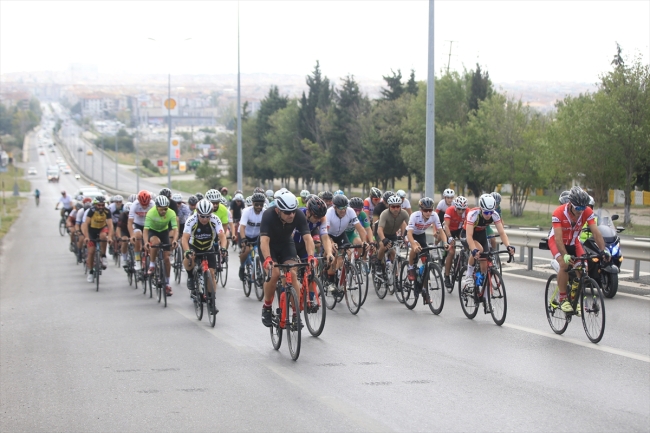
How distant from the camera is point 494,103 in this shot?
49.7m

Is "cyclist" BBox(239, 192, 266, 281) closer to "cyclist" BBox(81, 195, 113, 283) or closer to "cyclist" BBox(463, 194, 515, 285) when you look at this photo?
"cyclist" BBox(81, 195, 113, 283)

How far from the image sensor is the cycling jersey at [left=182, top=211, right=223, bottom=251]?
40.9ft

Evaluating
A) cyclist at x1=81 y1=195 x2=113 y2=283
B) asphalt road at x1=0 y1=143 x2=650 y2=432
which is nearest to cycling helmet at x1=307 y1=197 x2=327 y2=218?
asphalt road at x1=0 y1=143 x2=650 y2=432

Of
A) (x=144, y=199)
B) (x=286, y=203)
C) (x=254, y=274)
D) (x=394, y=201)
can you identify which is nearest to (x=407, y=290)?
(x=394, y=201)

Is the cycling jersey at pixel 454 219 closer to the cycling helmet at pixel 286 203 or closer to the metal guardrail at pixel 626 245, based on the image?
the metal guardrail at pixel 626 245

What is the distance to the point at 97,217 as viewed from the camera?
1827 centimetres

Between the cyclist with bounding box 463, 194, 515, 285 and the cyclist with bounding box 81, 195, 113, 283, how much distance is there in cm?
908

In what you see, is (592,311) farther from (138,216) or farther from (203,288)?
(138,216)

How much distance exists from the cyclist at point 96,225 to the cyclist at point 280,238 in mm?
8980

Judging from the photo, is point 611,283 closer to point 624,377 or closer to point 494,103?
point 624,377

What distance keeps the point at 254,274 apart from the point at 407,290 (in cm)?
317

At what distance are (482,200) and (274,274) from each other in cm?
352

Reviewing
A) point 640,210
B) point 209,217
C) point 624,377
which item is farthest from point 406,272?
point 640,210

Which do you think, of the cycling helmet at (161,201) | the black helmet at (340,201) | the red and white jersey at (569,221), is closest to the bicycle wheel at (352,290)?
the black helmet at (340,201)
